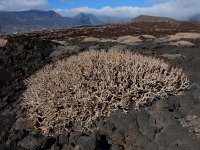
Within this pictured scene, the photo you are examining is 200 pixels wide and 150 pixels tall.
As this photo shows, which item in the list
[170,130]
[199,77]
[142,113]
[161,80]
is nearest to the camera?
[170,130]

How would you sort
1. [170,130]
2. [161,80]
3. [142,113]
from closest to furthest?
[170,130]
[142,113]
[161,80]

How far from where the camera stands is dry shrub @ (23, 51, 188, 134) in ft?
32.7

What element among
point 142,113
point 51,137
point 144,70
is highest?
point 144,70

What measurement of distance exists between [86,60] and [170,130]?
3.02m

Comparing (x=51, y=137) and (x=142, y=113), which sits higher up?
(x=142, y=113)

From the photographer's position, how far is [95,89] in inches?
402

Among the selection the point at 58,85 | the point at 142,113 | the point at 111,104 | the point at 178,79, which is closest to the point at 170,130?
the point at 142,113

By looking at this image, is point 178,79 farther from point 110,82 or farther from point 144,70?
point 110,82

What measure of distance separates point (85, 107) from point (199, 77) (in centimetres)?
351

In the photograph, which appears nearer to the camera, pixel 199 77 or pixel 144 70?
pixel 144 70

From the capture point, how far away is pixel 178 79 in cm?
1116

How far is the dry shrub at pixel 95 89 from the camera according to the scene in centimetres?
996

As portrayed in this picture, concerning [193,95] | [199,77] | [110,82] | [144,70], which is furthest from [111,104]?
[199,77]

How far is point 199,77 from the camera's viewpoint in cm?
1166
